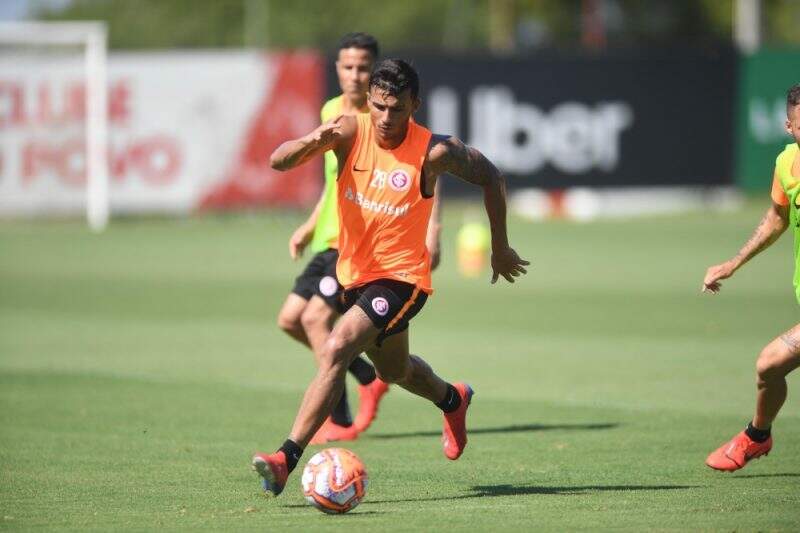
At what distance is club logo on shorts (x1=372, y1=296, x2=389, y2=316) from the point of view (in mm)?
8141

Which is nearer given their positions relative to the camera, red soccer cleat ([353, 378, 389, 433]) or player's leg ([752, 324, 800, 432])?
player's leg ([752, 324, 800, 432])

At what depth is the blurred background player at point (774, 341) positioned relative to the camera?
8531 mm

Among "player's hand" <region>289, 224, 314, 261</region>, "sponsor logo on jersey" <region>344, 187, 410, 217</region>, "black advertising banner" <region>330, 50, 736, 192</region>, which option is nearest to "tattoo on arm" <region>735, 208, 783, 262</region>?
"sponsor logo on jersey" <region>344, 187, 410, 217</region>

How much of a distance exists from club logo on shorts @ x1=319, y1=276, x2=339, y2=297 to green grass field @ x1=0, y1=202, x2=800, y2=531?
3.56 ft

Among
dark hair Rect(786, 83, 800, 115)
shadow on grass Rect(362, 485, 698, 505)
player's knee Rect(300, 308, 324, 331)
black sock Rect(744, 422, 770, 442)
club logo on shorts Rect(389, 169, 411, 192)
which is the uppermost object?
dark hair Rect(786, 83, 800, 115)

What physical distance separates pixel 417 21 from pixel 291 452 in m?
Result: 58.6

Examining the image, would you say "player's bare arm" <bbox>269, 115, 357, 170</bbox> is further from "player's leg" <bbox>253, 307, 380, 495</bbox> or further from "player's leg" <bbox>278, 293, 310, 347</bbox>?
"player's leg" <bbox>278, 293, 310, 347</bbox>

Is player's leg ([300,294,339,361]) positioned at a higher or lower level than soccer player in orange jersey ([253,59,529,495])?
lower

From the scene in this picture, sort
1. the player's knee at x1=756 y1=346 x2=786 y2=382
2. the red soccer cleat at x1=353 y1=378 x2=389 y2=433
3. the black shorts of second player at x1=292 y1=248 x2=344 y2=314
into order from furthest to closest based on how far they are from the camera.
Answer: the red soccer cleat at x1=353 y1=378 x2=389 y2=433 → the black shorts of second player at x1=292 y1=248 x2=344 y2=314 → the player's knee at x1=756 y1=346 x2=786 y2=382

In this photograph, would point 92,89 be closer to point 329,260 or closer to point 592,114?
point 592,114

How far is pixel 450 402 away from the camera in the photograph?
361 inches

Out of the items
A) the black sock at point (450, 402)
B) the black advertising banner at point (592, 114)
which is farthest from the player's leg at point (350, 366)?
the black advertising banner at point (592, 114)

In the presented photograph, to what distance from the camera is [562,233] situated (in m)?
29.2

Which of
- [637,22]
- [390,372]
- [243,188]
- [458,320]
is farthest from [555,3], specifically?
[390,372]
